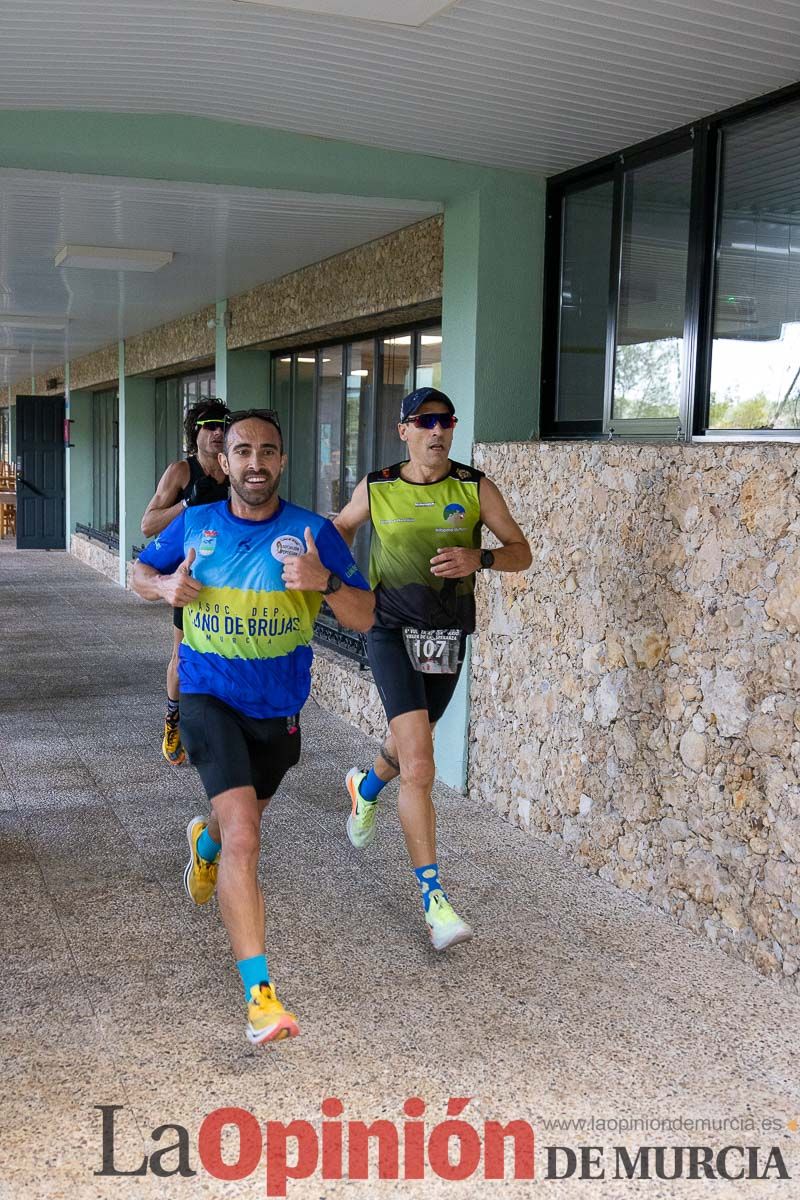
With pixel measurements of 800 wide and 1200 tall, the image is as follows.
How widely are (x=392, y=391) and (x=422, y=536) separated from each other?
4.53m

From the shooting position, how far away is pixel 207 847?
163 inches

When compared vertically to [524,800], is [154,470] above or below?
above

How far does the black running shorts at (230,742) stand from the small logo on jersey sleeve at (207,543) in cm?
43

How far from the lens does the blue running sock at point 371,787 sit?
4.86 metres

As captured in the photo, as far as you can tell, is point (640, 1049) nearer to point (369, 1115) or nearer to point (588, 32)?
point (369, 1115)

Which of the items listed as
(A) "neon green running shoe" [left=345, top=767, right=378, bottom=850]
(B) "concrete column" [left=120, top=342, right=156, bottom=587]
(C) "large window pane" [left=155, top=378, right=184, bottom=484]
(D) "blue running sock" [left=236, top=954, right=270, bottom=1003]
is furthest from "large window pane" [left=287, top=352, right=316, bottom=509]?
(D) "blue running sock" [left=236, top=954, right=270, bottom=1003]

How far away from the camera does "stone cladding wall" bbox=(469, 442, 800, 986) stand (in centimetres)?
396

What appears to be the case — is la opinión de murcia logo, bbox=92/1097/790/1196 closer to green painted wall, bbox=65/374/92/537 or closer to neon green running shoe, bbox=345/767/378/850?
neon green running shoe, bbox=345/767/378/850

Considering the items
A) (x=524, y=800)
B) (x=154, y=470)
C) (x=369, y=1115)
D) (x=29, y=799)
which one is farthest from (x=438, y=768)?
(x=154, y=470)

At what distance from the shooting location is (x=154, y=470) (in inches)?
625

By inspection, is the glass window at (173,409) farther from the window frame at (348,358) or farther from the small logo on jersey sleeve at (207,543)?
→ the small logo on jersey sleeve at (207,543)

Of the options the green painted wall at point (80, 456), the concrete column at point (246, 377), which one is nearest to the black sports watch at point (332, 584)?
the concrete column at point (246, 377)

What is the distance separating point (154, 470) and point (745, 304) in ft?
39.2

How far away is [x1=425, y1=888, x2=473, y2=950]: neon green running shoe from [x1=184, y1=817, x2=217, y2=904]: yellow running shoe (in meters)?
0.79
